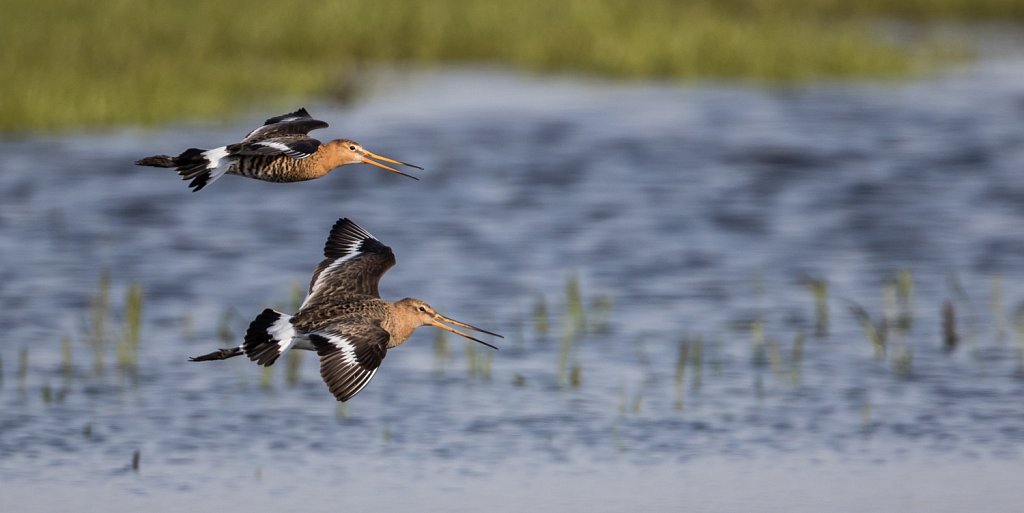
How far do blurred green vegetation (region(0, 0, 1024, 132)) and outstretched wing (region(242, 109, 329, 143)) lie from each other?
15203 mm

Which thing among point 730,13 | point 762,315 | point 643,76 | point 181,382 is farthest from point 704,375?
point 730,13

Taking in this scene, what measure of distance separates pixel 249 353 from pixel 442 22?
23512 millimetres

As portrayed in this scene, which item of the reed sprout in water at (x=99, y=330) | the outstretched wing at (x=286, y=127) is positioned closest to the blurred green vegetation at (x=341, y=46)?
the reed sprout in water at (x=99, y=330)

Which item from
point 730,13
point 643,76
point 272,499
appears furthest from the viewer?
point 730,13

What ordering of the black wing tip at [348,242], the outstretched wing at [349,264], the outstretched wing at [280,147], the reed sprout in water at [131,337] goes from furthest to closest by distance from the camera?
1. the reed sprout in water at [131,337]
2. the black wing tip at [348,242]
3. the outstretched wing at [349,264]
4. the outstretched wing at [280,147]

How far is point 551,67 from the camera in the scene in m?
30.8

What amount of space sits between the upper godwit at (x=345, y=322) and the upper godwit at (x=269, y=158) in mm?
614

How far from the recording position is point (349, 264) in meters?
9.27

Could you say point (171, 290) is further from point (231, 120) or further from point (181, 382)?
point (231, 120)

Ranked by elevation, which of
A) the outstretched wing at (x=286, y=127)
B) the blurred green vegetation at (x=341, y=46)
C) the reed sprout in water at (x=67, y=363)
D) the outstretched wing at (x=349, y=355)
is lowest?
the outstretched wing at (x=349, y=355)

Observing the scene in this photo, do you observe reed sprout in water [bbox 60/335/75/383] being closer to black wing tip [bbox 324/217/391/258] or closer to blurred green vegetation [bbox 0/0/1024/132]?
black wing tip [bbox 324/217/391/258]

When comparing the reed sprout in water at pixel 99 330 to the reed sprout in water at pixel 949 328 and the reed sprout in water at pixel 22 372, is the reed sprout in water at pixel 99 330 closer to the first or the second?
the reed sprout in water at pixel 22 372

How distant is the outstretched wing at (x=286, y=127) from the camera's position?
8281 millimetres

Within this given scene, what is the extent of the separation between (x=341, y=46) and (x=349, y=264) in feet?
67.7
